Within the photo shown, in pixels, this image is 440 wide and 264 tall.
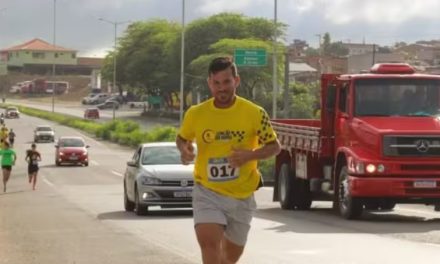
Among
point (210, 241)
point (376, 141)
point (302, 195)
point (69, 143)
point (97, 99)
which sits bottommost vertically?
point (69, 143)

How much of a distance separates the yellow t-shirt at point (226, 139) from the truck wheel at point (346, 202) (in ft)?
41.0

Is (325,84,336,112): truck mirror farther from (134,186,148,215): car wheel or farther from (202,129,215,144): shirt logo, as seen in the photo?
(202,129,215,144): shirt logo

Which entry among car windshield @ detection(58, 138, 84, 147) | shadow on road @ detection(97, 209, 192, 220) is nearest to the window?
shadow on road @ detection(97, 209, 192, 220)

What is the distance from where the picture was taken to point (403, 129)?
20406 millimetres

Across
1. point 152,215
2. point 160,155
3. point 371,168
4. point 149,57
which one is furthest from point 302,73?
point 371,168

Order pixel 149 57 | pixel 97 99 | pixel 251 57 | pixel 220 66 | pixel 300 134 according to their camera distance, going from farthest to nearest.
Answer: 1. pixel 97 99
2. pixel 149 57
3. pixel 251 57
4. pixel 300 134
5. pixel 220 66

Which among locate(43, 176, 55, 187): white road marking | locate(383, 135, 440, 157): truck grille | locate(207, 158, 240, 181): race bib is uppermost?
locate(207, 158, 240, 181): race bib

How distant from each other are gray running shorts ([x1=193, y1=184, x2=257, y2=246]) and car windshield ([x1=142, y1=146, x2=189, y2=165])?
49.1 feet

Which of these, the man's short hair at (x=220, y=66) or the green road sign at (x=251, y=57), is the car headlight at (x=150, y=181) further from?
the green road sign at (x=251, y=57)

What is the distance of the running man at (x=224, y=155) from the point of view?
8.36 meters

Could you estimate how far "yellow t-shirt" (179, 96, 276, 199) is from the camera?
842 cm

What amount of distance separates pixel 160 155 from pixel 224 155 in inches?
615

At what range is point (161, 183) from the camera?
74.2 ft

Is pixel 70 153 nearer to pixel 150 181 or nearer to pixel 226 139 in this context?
pixel 150 181
